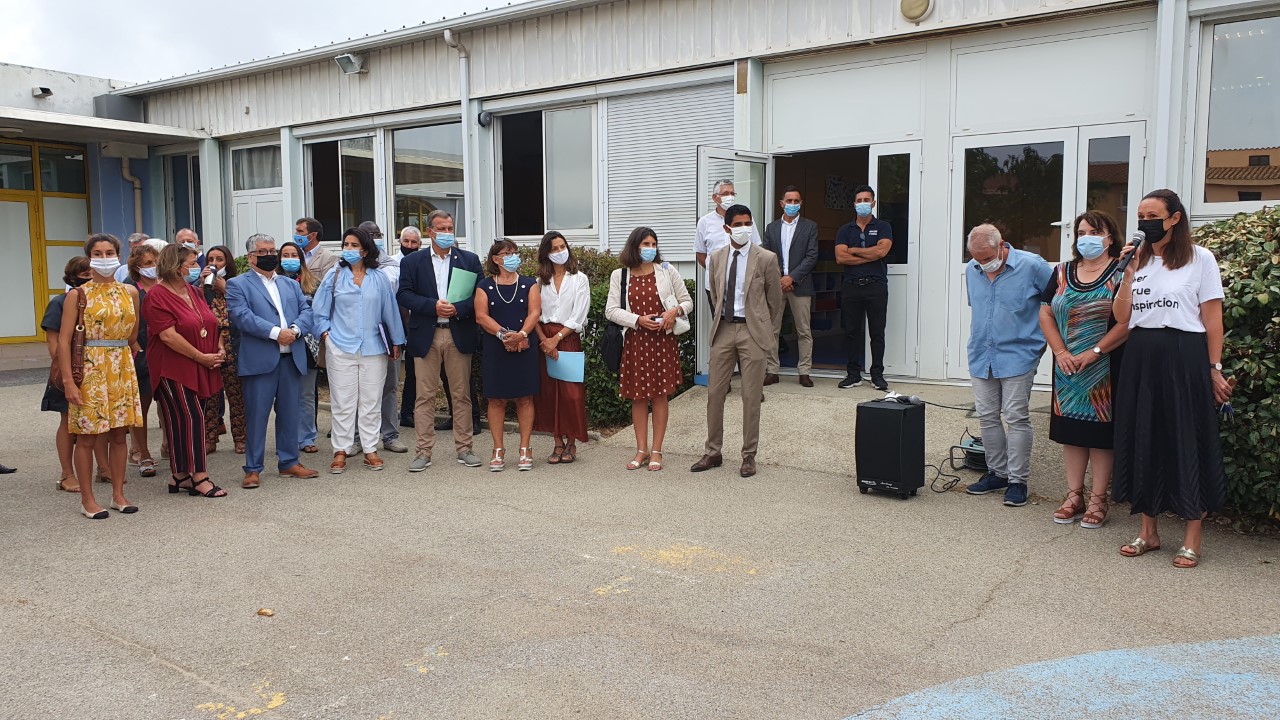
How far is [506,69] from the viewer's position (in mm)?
13375

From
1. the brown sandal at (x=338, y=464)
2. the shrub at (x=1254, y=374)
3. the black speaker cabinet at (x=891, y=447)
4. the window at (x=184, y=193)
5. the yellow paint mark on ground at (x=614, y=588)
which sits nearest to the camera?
the yellow paint mark on ground at (x=614, y=588)

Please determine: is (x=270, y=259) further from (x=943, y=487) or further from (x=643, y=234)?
(x=943, y=487)

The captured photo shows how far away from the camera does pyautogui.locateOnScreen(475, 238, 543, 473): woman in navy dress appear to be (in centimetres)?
801

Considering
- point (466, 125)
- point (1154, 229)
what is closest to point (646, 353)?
point (1154, 229)

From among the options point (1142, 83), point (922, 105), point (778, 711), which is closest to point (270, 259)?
point (778, 711)

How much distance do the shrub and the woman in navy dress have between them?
4.91m

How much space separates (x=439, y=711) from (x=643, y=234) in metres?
4.83

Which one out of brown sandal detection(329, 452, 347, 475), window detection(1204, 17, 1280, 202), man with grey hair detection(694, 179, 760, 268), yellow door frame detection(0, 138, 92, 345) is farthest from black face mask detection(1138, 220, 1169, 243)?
yellow door frame detection(0, 138, 92, 345)

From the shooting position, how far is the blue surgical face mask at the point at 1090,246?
5.95 meters

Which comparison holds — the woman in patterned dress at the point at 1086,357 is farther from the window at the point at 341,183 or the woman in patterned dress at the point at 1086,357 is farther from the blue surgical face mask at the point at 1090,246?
the window at the point at 341,183

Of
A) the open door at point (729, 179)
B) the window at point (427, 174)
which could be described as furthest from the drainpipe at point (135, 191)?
the open door at point (729, 179)

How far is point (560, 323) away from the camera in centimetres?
813

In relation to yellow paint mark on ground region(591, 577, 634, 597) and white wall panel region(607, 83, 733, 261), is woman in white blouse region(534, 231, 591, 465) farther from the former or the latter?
white wall panel region(607, 83, 733, 261)

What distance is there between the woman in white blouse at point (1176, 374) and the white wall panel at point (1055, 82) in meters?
4.01
